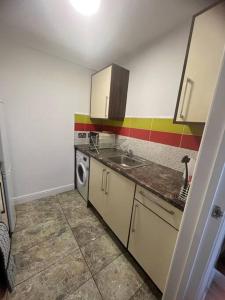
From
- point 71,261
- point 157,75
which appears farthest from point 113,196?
point 157,75

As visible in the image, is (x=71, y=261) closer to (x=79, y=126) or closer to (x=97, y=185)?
(x=97, y=185)

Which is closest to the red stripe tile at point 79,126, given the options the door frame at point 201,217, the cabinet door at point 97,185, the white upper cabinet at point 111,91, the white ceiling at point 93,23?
the white upper cabinet at point 111,91

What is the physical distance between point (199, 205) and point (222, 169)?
216mm

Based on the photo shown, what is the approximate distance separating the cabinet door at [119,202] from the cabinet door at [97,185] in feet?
0.31

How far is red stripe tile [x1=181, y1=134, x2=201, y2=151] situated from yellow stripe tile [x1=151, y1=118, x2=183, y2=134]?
0.09 metres

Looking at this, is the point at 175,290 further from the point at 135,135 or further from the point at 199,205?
the point at 135,135

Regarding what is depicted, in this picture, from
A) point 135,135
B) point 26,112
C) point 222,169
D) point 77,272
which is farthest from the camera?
point 135,135

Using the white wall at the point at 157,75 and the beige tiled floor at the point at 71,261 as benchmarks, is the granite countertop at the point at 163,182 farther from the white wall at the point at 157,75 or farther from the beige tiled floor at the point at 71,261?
the beige tiled floor at the point at 71,261

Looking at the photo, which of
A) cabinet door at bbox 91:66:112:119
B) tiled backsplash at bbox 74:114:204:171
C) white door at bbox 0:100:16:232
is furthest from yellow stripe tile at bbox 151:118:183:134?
white door at bbox 0:100:16:232

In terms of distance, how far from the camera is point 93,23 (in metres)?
1.26

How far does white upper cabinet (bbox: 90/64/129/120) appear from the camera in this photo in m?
1.84

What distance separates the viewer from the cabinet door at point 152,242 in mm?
901

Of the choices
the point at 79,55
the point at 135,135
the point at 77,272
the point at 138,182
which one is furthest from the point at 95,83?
the point at 77,272

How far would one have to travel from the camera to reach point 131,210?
119cm
